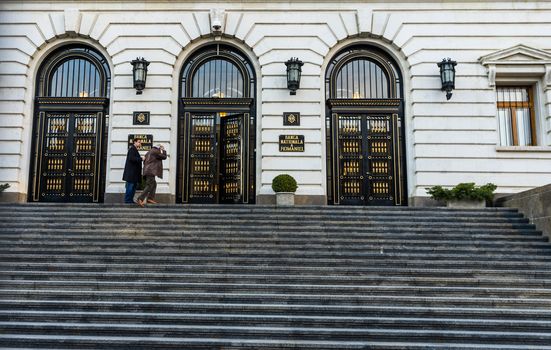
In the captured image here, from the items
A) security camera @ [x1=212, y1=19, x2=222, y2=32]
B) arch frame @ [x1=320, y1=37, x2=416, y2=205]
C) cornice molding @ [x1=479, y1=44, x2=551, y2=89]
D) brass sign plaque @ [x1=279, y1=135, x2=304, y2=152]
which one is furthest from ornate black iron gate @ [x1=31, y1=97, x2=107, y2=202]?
cornice molding @ [x1=479, y1=44, x2=551, y2=89]

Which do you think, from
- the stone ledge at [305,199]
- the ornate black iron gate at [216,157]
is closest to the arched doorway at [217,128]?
the ornate black iron gate at [216,157]

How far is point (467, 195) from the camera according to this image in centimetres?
1571

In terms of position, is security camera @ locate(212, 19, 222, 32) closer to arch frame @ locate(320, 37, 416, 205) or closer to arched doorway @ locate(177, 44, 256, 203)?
arched doorway @ locate(177, 44, 256, 203)

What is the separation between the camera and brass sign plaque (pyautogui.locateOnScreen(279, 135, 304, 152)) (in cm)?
1788

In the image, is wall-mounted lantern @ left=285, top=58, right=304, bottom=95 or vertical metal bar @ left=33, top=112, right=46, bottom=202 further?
vertical metal bar @ left=33, top=112, right=46, bottom=202

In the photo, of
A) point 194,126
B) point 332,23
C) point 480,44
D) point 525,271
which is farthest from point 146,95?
point 525,271

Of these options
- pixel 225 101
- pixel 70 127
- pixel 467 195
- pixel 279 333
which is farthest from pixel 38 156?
pixel 467 195

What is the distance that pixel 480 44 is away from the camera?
18484 mm

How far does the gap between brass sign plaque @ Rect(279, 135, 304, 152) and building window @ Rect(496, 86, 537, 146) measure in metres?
7.24

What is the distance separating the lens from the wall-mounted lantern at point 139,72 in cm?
1792

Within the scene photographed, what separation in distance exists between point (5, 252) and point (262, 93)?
32.5ft

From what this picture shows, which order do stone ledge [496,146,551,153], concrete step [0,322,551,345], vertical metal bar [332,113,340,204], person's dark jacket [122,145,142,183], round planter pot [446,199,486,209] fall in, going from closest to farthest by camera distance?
concrete step [0,322,551,345], person's dark jacket [122,145,142,183], round planter pot [446,199,486,209], stone ledge [496,146,551,153], vertical metal bar [332,113,340,204]

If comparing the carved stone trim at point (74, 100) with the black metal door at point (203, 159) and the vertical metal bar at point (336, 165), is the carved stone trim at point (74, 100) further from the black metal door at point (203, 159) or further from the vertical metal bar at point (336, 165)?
the vertical metal bar at point (336, 165)

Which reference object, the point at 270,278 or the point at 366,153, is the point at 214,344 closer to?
the point at 270,278
